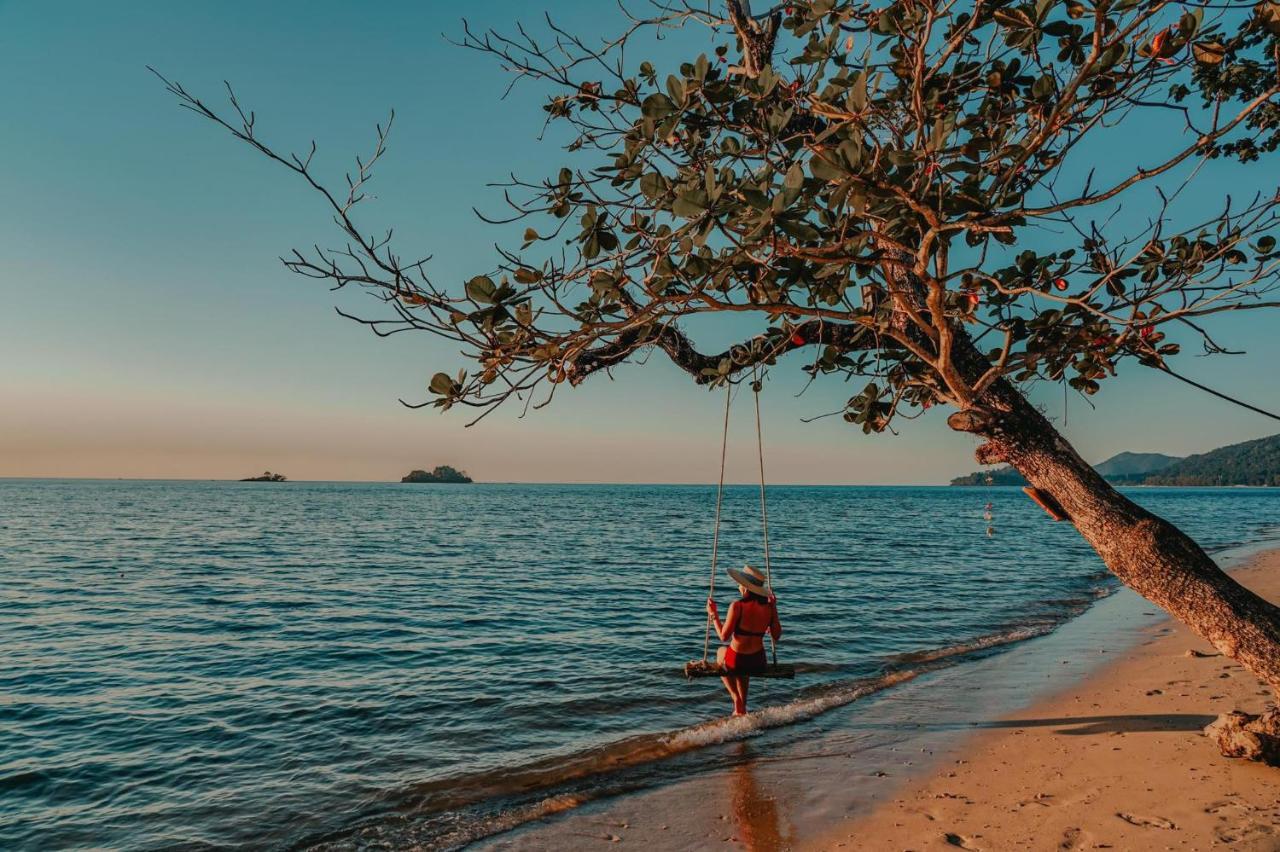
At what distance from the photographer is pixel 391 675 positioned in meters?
11.2

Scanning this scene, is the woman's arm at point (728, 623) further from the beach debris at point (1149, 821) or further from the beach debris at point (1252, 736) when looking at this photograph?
the beach debris at point (1252, 736)

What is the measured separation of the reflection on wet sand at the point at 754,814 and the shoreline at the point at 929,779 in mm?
16

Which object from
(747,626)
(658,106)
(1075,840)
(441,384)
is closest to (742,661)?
(747,626)

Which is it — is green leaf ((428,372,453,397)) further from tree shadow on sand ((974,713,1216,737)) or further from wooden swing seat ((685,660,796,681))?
tree shadow on sand ((974,713,1216,737))

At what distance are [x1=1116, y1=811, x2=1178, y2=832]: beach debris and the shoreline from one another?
37 mm

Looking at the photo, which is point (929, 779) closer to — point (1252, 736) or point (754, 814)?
point (754, 814)

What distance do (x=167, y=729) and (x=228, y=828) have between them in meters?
3.21

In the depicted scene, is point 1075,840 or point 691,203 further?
point 1075,840

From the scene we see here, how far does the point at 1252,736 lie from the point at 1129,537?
326cm

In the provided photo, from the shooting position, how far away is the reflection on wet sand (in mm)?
5625

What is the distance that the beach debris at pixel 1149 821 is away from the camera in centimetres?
517

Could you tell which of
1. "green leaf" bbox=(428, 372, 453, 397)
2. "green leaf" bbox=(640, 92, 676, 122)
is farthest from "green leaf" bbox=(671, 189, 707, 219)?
"green leaf" bbox=(428, 372, 453, 397)

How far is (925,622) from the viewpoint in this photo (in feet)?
49.9

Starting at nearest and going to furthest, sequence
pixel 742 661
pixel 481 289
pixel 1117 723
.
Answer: pixel 481 289
pixel 1117 723
pixel 742 661
